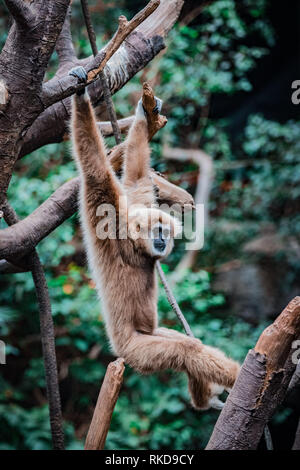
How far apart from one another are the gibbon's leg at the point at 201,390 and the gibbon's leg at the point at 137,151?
106 centimetres

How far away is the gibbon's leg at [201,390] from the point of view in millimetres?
2939

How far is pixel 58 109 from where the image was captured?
328 cm

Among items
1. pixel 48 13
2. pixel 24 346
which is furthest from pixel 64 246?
pixel 48 13

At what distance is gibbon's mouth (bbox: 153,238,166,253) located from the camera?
2.95 m

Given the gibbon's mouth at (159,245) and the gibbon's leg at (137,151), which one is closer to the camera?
the gibbon's mouth at (159,245)

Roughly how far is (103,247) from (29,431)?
9.29ft

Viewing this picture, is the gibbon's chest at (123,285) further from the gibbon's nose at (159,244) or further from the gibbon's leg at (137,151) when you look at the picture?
the gibbon's leg at (137,151)

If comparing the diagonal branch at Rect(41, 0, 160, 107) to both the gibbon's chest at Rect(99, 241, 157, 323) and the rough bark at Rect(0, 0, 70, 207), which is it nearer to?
the rough bark at Rect(0, 0, 70, 207)

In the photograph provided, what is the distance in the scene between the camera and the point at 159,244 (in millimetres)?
2965

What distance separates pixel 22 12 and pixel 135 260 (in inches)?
63.2

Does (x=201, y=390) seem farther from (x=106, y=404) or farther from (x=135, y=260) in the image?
(x=106, y=404)

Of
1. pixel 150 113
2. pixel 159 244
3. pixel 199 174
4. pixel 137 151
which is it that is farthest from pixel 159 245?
pixel 199 174

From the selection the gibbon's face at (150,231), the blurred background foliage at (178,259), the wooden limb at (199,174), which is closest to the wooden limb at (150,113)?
the gibbon's face at (150,231)
